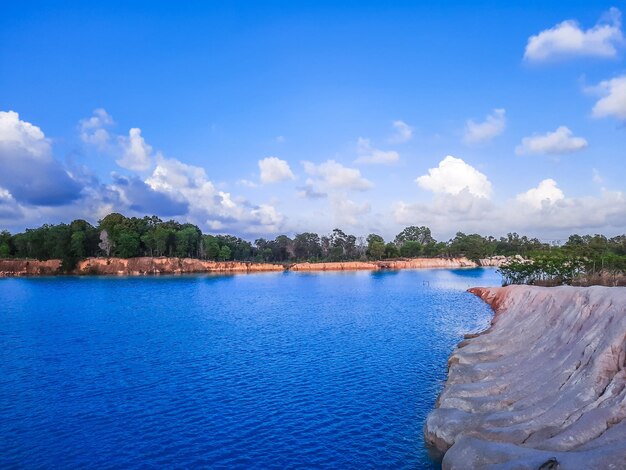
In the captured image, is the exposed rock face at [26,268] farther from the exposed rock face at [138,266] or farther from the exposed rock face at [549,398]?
the exposed rock face at [549,398]

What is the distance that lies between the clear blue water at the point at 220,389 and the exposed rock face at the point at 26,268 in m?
123

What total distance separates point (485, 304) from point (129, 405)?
→ 64.4m

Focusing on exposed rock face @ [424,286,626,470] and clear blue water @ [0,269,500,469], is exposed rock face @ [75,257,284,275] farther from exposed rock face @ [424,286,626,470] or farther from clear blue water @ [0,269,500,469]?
exposed rock face @ [424,286,626,470]

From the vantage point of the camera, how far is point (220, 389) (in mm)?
29984

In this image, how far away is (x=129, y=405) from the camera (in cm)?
2681

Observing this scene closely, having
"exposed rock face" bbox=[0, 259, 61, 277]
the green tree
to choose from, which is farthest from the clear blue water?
the green tree

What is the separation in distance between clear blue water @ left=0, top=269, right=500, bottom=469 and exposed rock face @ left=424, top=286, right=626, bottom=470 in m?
2.48

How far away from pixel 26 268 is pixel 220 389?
172736 mm

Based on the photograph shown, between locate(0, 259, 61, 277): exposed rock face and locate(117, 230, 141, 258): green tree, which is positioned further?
locate(117, 230, 141, 258): green tree

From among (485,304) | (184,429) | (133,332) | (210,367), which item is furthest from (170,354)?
(485,304)

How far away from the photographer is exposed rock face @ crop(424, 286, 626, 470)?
51.0 ft

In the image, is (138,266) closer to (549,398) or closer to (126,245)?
(126,245)

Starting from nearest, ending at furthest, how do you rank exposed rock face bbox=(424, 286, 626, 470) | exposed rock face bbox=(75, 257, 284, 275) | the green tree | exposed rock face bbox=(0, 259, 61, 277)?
exposed rock face bbox=(424, 286, 626, 470) → exposed rock face bbox=(0, 259, 61, 277) → exposed rock face bbox=(75, 257, 284, 275) → the green tree

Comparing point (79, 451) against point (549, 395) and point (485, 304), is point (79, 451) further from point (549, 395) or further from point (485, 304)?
point (485, 304)
